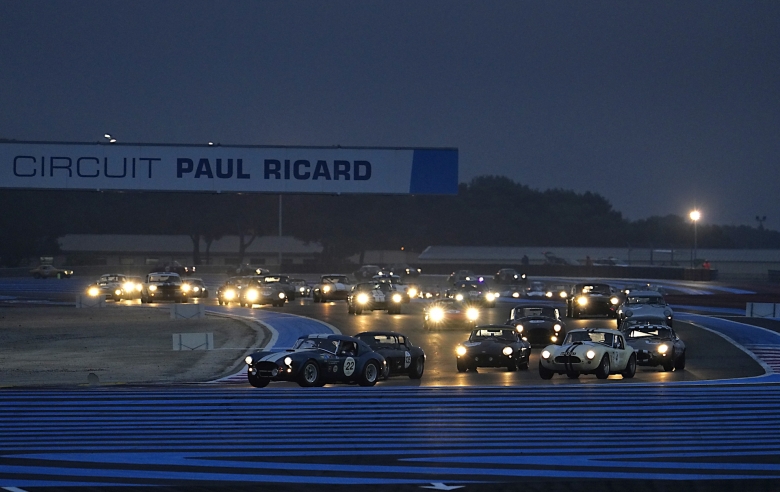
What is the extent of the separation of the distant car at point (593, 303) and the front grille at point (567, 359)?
65.7 feet

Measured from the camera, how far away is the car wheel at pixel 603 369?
72.5 feet

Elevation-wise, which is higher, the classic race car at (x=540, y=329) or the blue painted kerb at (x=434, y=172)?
the blue painted kerb at (x=434, y=172)

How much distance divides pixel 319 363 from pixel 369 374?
51.2 inches

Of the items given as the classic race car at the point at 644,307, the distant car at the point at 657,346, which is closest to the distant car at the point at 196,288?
the classic race car at the point at 644,307

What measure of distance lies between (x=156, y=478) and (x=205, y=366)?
1383 centimetres

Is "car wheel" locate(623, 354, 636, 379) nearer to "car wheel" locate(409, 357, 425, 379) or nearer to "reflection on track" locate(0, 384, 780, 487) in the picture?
"car wheel" locate(409, 357, 425, 379)

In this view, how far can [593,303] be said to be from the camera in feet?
137

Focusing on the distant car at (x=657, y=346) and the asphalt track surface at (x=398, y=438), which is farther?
the distant car at (x=657, y=346)

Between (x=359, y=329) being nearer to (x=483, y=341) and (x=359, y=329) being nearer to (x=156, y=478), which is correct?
(x=483, y=341)

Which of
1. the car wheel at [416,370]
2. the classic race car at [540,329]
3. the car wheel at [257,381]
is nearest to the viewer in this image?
the car wheel at [257,381]

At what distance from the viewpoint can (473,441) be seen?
524 inches

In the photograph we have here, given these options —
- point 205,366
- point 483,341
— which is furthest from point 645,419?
point 205,366

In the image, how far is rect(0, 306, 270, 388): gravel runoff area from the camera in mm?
22594

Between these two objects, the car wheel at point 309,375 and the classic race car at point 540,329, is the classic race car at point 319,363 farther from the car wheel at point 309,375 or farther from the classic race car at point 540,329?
the classic race car at point 540,329
